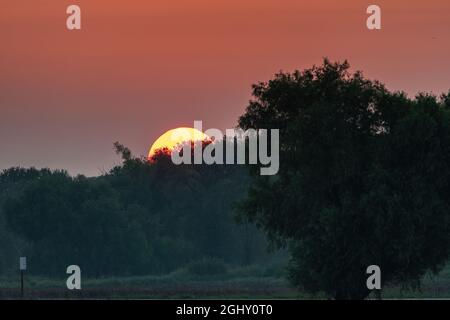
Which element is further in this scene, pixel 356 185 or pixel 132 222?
pixel 132 222

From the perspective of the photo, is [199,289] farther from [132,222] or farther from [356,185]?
[132,222]

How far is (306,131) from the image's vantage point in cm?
5722

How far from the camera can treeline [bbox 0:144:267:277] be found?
115500 millimetres

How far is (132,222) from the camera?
122 m

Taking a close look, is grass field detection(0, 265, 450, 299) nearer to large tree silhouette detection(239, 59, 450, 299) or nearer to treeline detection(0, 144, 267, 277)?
large tree silhouette detection(239, 59, 450, 299)

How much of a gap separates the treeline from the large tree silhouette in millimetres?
55514

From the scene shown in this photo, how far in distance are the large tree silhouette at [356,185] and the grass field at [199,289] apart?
14.1 feet

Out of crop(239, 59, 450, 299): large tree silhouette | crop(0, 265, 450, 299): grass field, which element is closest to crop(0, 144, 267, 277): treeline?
crop(0, 265, 450, 299): grass field

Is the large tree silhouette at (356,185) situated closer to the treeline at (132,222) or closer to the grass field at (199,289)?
the grass field at (199,289)

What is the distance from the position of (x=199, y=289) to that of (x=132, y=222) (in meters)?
44.4

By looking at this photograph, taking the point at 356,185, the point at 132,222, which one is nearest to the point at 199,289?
the point at 356,185

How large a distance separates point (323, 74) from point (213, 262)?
173ft
